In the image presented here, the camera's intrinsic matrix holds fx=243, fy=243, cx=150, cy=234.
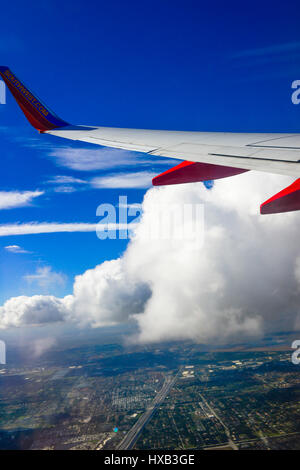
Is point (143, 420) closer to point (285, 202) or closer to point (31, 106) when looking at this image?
point (285, 202)

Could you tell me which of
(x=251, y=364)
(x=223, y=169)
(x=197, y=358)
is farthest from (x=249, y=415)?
(x=197, y=358)

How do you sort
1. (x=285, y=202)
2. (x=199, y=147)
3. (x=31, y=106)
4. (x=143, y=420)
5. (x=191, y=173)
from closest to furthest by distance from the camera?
1. (x=285, y=202)
2. (x=199, y=147)
3. (x=191, y=173)
4. (x=31, y=106)
5. (x=143, y=420)

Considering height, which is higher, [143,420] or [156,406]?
[143,420]

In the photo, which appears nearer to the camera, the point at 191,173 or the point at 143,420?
the point at 191,173

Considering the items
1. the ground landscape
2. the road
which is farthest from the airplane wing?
the road

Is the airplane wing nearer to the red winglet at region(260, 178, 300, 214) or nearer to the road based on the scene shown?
the red winglet at region(260, 178, 300, 214)

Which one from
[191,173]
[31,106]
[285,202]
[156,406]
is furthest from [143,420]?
[31,106]

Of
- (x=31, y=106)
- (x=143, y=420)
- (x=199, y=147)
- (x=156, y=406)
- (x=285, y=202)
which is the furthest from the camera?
(x=156, y=406)

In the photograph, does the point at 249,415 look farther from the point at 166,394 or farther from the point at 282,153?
the point at 282,153
